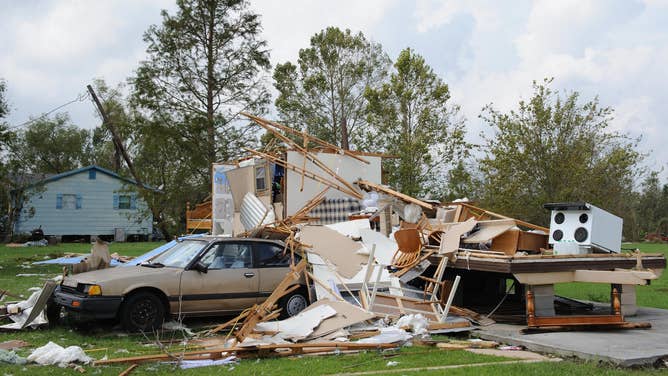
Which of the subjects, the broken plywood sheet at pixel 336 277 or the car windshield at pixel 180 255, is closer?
the car windshield at pixel 180 255

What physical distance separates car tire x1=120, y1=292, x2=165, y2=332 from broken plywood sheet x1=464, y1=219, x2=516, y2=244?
17.6ft

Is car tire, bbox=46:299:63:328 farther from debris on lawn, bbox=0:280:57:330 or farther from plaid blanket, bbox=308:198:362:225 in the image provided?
plaid blanket, bbox=308:198:362:225

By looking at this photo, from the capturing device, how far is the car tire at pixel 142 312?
9.03 m

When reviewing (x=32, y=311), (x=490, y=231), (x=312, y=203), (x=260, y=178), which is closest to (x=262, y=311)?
(x=32, y=311)

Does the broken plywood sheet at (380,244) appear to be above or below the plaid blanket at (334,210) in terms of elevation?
below

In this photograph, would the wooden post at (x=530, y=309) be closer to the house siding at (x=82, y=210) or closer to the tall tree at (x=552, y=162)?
the tall tree at (x=552, y=162)

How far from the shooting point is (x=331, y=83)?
106 feet

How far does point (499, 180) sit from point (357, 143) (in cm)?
1133

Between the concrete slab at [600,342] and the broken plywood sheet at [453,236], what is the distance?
4.85 ft

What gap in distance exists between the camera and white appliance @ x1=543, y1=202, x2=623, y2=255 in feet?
33.2

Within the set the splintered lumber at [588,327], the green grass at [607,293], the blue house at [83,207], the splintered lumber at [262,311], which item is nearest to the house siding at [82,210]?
the blue house at [83,207]

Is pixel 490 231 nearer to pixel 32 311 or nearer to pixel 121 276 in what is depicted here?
pixel 121 276

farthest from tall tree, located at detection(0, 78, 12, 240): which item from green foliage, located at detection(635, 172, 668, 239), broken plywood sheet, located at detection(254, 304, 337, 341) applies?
green foliage, located at detection(635, 172, 668, 239)

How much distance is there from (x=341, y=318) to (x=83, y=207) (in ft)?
110
